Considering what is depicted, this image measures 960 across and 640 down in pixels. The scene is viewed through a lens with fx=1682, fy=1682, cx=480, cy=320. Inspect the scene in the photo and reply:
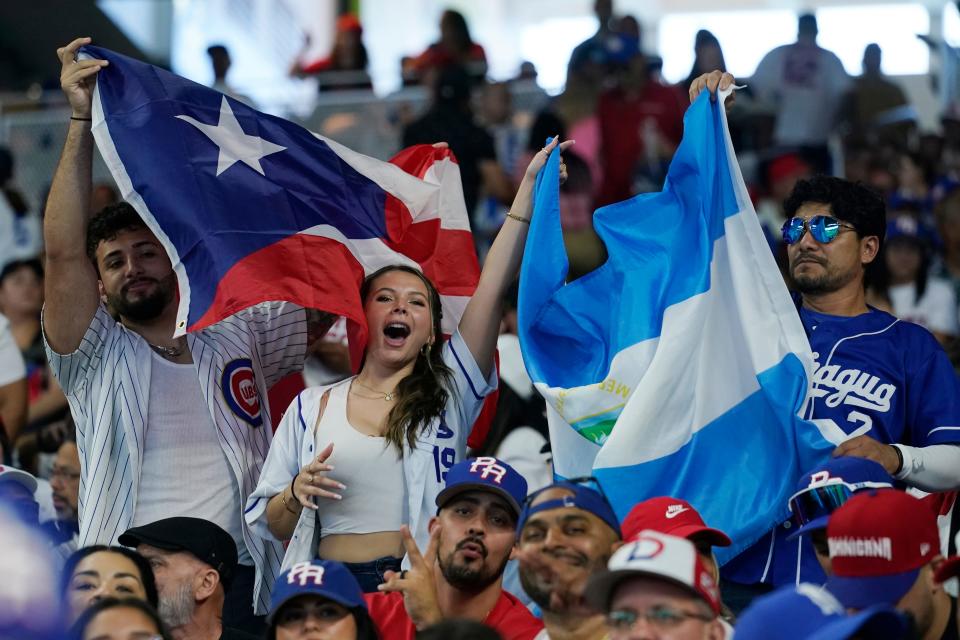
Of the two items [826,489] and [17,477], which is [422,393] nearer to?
[826,489]

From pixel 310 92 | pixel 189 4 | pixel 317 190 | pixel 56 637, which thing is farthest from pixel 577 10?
pixel 56 637

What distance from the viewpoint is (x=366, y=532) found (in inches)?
239

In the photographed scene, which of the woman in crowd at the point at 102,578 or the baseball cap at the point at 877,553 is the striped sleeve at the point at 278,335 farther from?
the baseball cap at the point at 877,553

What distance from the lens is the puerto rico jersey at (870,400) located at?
605 cm

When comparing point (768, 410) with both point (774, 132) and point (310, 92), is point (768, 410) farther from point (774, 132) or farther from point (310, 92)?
point (310, 92)

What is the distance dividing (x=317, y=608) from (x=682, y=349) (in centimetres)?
176

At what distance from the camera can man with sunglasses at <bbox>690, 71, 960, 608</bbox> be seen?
5980 mm

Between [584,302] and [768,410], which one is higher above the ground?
[584,302]

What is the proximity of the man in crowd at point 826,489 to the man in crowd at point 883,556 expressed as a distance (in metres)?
0.37

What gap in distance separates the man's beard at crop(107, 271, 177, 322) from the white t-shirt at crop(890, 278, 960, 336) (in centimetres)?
568

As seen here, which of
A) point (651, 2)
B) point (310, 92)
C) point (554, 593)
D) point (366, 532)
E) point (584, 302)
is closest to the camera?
point (554, 593)

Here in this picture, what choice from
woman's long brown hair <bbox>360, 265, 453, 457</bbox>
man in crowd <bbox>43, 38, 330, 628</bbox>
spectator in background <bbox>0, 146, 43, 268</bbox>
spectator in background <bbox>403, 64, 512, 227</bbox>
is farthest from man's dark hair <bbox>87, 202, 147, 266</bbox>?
spectator in background <bbox>0, 146, 43, 268</bbox>

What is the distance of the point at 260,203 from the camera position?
6.68 m

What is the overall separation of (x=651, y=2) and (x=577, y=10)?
1.60 m
